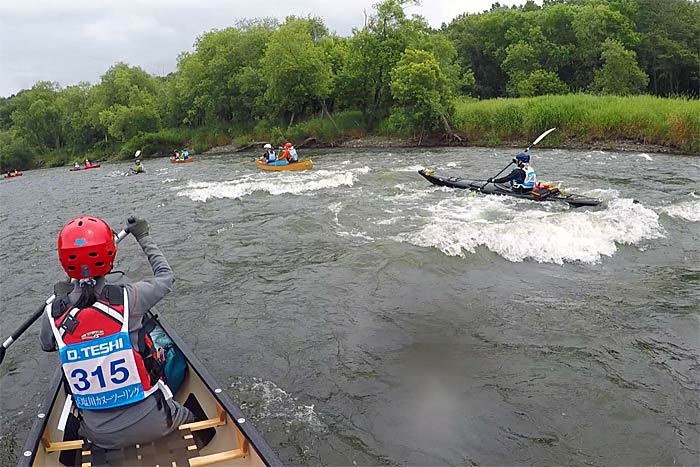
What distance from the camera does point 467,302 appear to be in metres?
7.58

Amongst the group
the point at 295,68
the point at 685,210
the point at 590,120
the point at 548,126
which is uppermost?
the point at 295,68

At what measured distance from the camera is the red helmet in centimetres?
313

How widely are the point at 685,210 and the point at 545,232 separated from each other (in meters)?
3.94

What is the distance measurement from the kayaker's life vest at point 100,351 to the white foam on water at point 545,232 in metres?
6.89

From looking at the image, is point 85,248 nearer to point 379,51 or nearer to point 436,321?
point 436,321

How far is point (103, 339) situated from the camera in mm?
3260

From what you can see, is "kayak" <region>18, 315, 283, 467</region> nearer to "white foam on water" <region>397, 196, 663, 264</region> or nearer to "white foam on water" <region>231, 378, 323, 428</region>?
"white foam on water" <region>231, 378, 323, 428</region>

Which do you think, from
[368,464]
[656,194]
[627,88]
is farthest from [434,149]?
[368,464]

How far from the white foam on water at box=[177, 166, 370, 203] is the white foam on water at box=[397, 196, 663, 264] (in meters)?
5.89

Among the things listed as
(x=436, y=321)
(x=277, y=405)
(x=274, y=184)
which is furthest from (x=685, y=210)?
(x=274, y=184)

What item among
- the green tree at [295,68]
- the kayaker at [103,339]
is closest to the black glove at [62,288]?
the kayaker at [103,339]

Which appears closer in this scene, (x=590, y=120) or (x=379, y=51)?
(x=590, y=120)

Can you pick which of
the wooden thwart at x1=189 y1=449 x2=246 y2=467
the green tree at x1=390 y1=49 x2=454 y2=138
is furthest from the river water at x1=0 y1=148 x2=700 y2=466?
the green tree at x1=390 y1=49 x2=454 y2=138

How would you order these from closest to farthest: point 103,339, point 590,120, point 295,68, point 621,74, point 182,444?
1. point 103,339
2. point 182,444
3. point 590,120
4. point 621,74
5. point 295,68
